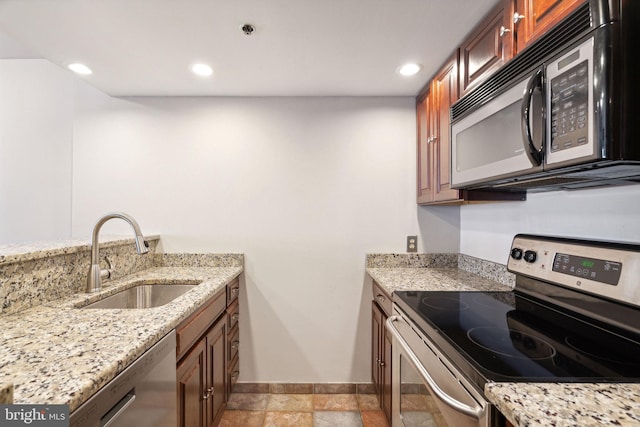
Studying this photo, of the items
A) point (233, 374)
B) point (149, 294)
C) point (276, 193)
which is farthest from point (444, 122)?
point (233, 374)

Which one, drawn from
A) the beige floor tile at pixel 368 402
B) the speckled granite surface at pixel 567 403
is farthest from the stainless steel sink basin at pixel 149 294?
the speckled granite surface at pixel 567 403

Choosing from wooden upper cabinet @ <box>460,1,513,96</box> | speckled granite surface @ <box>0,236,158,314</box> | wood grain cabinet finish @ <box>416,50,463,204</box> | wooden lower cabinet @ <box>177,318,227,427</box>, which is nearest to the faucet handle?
speckled granite surface @ <box>0,236,158,314</box>

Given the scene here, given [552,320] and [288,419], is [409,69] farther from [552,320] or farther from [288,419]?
[288,419]

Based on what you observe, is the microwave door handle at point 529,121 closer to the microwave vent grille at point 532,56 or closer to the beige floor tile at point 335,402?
the microwave vent grille at point 532,56

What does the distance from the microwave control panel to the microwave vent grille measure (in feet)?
0.21

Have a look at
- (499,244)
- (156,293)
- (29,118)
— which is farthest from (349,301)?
(29,118)

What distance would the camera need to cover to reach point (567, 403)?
1.96 ft

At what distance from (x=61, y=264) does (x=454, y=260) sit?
2356 millimetres

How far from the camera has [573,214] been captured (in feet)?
4.08

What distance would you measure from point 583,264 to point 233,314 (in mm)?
1889

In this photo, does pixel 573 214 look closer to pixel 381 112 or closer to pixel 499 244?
pixel 499 244

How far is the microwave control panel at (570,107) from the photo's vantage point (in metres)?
0.74

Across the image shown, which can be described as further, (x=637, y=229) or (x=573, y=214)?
(x=573, y=214)

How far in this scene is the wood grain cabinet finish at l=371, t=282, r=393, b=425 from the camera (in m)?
1.70
